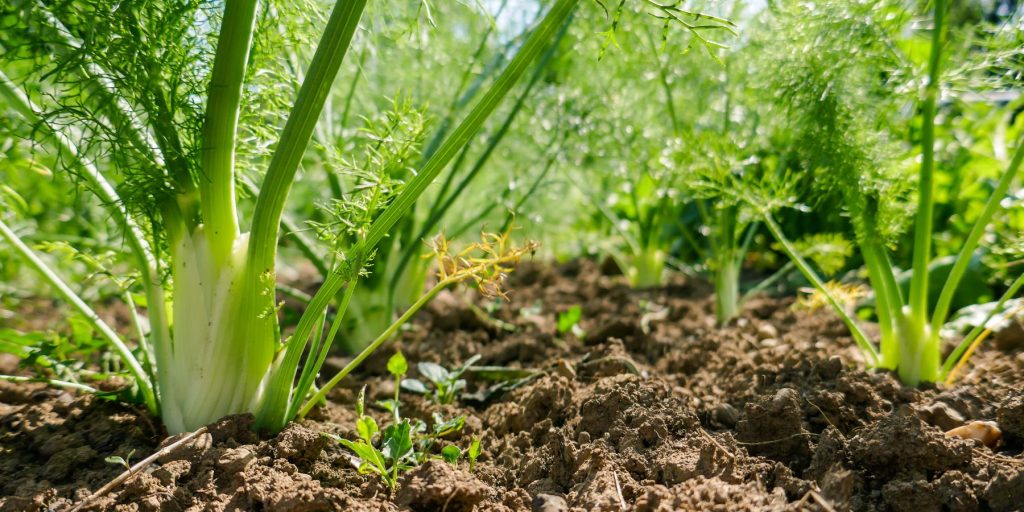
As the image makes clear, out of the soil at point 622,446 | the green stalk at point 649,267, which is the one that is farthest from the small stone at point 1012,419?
the green stalk at point 649,267

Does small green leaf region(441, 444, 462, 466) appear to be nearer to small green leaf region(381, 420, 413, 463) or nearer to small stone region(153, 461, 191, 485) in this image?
small green leaf region(381, 420, 413, 463)

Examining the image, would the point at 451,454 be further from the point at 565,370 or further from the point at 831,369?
the point at 831,369

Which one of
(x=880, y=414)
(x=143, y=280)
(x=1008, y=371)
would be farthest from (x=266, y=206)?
(x=1008, y=371)

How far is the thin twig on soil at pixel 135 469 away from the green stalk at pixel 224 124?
0.27 metres

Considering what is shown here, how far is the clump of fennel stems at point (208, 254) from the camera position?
1088 mm

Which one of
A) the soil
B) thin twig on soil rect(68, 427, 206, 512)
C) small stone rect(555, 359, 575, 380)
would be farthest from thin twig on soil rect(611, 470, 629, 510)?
thin twig on soil rect(68, 427, 206, 512)

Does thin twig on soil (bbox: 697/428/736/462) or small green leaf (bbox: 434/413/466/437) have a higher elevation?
thin twig on soil (bbox: 697/428/736/462)

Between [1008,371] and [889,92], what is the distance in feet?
1.92

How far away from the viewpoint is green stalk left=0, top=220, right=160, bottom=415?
1.19 m

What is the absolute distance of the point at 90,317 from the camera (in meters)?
1.27

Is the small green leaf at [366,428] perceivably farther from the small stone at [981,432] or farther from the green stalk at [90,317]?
the small stone at [981,432]

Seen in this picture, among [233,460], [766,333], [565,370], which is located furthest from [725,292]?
[233,460]

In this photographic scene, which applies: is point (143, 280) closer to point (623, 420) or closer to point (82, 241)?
point (623, 420)

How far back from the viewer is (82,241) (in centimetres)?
220
